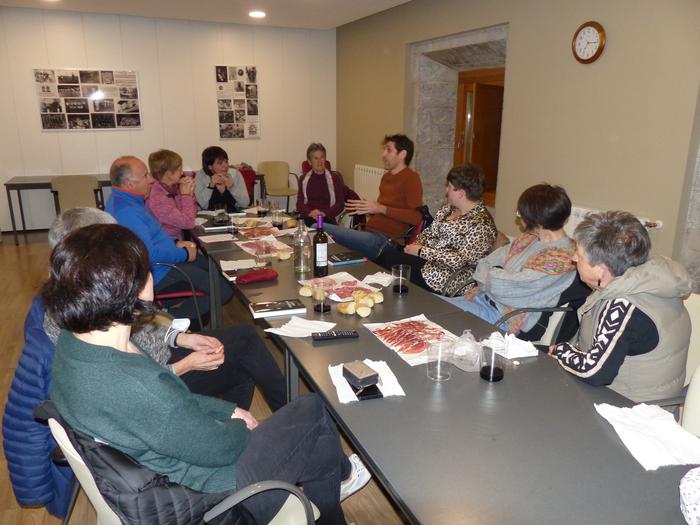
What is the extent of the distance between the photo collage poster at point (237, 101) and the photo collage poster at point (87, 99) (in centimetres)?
117

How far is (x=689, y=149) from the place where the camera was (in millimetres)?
3381

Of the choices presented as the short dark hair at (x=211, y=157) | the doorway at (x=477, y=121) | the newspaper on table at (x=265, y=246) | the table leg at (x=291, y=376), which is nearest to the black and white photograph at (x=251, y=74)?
the doorway at (x=477, y=121)

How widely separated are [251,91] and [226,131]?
0.72m

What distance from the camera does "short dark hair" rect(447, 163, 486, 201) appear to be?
3.22 meters

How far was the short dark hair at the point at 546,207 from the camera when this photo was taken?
2494 millimetres

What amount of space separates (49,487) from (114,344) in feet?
2.63

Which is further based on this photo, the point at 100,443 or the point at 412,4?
the point at 412,4

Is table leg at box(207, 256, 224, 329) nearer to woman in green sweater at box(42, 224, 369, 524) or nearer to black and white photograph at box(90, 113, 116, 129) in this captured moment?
woman in green sweater at box(42, 224, 369, 524)

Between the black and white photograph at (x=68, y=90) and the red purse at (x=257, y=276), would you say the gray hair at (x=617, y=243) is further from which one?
the black and white photograph at (x=68, y=90)

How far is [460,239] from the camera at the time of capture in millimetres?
3221

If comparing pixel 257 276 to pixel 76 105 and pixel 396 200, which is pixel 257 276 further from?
pixel 76 105

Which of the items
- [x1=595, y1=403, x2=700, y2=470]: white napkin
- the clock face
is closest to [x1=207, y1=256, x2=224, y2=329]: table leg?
[x1=595, y1=403, x2=700, y2=470]: white napkin

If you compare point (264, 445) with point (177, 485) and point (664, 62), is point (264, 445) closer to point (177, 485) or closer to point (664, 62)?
point (177, 485)

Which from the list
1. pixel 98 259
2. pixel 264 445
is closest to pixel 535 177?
pixel 264 445
